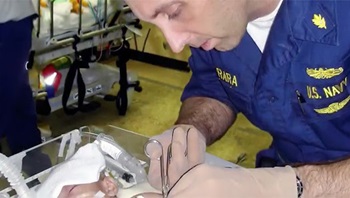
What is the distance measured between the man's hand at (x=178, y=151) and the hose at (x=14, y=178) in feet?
0.87

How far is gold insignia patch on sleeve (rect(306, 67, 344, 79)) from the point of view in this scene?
48.8 inches

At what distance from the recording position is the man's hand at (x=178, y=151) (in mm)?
1242

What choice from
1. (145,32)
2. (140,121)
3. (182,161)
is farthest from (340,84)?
(145,32)

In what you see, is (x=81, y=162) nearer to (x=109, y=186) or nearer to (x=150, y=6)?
(x=109, y=186)

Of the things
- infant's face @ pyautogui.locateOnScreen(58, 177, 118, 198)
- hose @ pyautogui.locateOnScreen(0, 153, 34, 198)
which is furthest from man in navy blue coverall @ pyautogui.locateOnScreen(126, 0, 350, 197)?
hose @ pyautogui.locateOnScreen(0, 153, 34, 198)

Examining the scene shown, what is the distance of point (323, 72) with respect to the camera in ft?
4.09

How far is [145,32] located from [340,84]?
306 centimetres

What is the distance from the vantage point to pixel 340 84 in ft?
4.13

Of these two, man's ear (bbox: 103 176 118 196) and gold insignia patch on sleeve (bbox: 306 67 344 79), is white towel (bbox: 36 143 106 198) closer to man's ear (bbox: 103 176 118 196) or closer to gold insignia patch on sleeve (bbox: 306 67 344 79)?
man's ear (bbox: 103 176 118 196)

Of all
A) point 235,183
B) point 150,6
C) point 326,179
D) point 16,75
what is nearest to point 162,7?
point 150,6

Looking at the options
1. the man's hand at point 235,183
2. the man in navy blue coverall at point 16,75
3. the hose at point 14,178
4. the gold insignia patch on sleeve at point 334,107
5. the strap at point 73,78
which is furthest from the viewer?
the strap at point 73,78

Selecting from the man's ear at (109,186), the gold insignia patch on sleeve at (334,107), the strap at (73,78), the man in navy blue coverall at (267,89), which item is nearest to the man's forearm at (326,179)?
the man in navy blue coverall at (267,89)

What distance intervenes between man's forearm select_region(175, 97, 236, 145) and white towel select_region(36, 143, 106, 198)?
284 millimetres

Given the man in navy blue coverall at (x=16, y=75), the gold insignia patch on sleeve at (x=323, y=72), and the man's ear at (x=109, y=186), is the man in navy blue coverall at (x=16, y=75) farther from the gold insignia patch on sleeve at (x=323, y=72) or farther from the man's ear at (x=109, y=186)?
the gold insignia patch on sleeve at (x=323, y=72)
